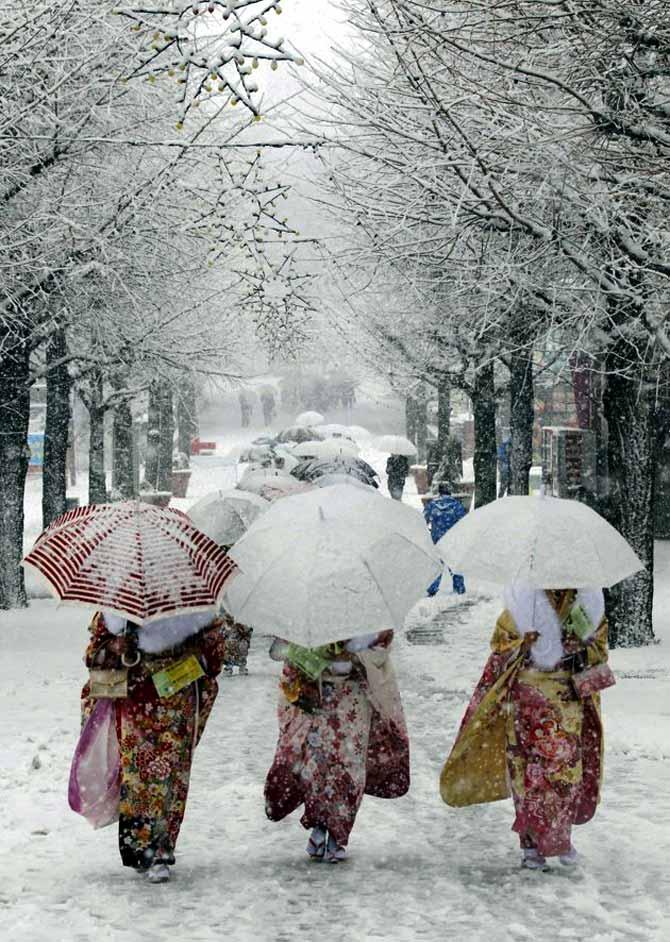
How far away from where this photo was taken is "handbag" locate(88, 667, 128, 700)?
616 centimetres

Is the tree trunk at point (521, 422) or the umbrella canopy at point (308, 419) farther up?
the umbrella canopy at point (308, 419)

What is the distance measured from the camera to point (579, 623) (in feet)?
21.4

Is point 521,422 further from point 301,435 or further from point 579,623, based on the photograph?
point 301,435

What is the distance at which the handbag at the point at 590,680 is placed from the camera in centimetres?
646

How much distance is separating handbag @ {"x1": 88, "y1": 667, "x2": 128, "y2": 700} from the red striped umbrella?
1.68ft

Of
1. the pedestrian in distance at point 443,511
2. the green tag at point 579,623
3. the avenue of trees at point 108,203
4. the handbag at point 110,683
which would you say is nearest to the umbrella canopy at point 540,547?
the green tag at point 579,623

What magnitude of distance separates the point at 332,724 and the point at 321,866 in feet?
2.28

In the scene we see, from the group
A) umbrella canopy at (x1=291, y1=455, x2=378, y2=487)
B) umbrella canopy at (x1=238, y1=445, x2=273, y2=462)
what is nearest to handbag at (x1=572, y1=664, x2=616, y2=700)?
umbrella canopy at (x1=291, y1=455, x2=378, y2=487)

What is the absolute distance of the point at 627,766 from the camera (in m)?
9.09

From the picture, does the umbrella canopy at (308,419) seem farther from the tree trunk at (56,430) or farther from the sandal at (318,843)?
the sandal at (318,843)

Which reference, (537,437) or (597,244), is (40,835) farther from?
(537,437)

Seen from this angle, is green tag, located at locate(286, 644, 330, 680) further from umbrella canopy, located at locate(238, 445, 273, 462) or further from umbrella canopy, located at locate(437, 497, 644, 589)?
umbrella canopy, located at locate(238, 445, 273, 462)

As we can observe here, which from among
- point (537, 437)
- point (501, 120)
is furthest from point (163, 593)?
point (537, 437)

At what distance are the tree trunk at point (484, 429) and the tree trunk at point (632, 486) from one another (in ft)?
34.3
